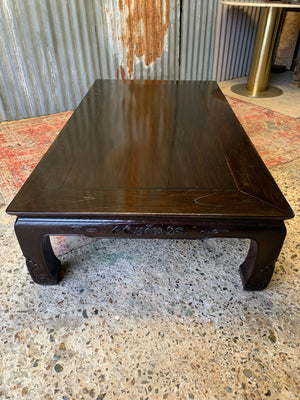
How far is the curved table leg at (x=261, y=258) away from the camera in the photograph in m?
0.90

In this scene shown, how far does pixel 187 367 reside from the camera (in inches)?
33.7

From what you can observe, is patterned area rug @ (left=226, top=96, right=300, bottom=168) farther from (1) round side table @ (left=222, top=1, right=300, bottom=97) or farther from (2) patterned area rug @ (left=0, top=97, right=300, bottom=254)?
(1) round side table @ (left=222, top=1, right=300, bottom=97)

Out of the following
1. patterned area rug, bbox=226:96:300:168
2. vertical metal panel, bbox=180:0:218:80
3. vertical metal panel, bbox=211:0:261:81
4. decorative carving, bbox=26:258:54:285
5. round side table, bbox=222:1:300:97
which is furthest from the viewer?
vertical metal panel, bbox=211:0:261:81

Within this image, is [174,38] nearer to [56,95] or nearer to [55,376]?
[56,95]

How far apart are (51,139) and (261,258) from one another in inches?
71.4

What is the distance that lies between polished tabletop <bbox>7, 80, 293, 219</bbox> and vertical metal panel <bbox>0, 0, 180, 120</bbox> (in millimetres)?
1327

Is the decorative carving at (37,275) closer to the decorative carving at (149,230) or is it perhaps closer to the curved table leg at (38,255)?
the curved table leg at (38,255)

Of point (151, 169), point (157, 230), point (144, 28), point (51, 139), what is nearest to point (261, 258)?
point (157, 230)

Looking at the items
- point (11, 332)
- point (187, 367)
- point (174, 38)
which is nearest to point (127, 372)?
point (187, 367)

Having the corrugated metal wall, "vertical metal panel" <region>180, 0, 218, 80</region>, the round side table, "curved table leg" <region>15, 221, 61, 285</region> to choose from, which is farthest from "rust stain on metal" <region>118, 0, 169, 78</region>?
"curved table leg" <region>15, 221, 61, 285</region>

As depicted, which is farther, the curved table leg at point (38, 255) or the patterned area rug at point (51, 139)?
the patterned area rug at point (51, 139)

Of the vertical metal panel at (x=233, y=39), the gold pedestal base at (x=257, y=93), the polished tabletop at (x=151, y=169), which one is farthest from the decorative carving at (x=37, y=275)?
the vertical metal panel at (x=233, y=39)

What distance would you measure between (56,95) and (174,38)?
54.9 inches

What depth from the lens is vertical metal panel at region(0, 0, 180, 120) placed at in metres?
2.37
